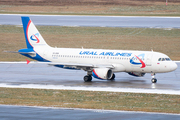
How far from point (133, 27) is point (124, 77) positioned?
44.1 metres

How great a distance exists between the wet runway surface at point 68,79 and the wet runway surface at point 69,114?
1231 centimetres

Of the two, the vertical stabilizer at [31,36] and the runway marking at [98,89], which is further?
the vertical stabilizer at [31,36]

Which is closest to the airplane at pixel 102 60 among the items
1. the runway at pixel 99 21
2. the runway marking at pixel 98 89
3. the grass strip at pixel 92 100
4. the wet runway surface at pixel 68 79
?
the wet runway surface at pixel 68 79

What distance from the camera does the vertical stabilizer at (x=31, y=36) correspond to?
47.7 meters

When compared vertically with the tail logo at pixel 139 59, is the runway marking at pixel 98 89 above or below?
below

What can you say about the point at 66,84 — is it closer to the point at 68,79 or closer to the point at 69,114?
the point at 68,79

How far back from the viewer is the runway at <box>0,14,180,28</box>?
90750 millimetres

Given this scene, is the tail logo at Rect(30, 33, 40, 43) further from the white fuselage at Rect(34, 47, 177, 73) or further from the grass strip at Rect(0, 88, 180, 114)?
the grass strip at Rect(0, 88, 180, 114)

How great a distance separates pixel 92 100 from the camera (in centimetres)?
3152

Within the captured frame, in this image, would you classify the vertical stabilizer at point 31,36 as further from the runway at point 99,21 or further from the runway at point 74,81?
the runway at point 99,21

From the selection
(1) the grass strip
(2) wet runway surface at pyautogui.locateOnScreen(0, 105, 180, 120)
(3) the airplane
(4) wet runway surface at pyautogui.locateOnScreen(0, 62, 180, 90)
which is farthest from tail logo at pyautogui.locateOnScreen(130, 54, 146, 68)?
(2) wet runway surface at pyautogui.locateOnScreen(0, 105, 180, 120)

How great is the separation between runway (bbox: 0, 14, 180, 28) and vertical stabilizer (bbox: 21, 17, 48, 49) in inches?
1733

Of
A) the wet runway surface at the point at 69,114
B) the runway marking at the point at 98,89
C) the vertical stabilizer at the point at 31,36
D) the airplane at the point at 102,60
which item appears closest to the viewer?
the wet runway surface at the point at 69,114

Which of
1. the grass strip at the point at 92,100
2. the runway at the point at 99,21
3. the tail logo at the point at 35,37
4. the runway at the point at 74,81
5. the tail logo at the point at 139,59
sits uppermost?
the runway at the point at 99,21
